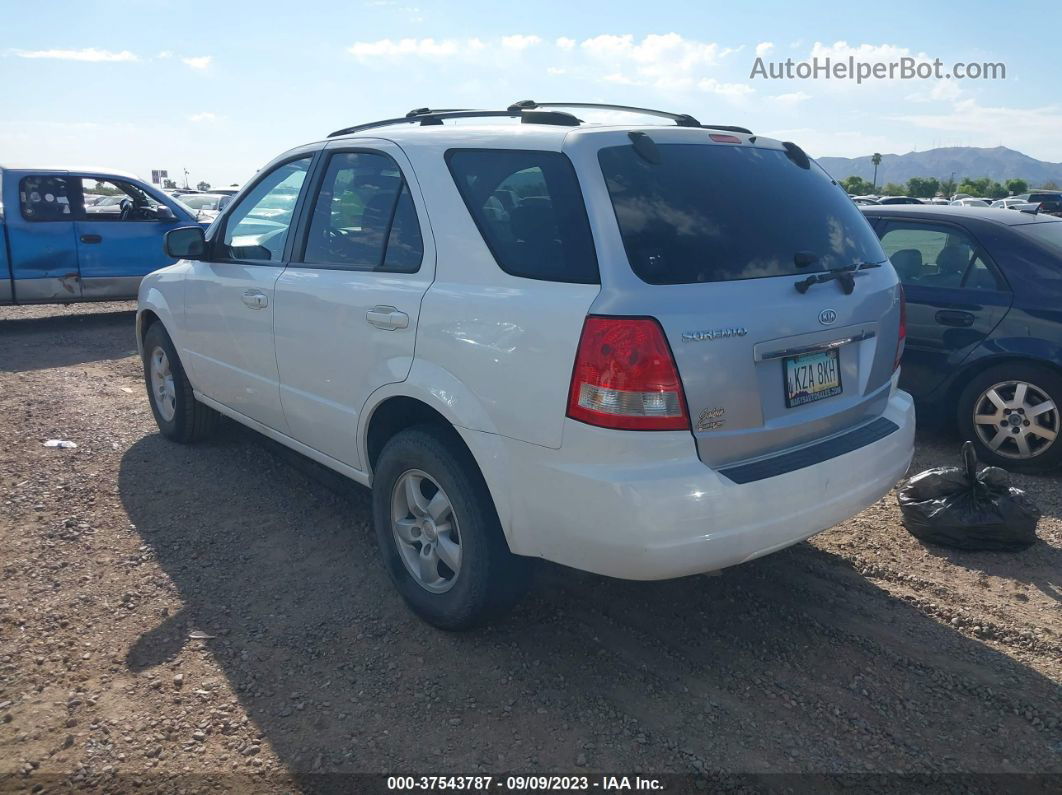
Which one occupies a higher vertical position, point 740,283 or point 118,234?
point 740,283

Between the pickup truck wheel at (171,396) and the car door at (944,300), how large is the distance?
4.71 m

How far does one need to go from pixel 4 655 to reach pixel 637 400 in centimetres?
264

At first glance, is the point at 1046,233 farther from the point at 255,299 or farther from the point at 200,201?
the point at 200,201

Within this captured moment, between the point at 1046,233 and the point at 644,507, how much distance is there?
14.6ft

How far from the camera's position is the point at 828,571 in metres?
4.01

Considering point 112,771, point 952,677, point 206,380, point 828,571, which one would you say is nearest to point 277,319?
point 206,380

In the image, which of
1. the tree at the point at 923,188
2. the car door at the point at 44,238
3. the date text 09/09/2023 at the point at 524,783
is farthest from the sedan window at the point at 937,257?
the tree at the point at 923,188

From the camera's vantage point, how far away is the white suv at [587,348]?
8.94ft

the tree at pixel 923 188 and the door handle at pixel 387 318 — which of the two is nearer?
the door handle at pixel 387 318

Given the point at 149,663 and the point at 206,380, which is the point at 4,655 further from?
the point at 206,380

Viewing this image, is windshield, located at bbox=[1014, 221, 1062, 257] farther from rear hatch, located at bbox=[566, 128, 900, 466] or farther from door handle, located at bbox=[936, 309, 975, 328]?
rear hatch, located at bbox=[566, 128, 900, 466]

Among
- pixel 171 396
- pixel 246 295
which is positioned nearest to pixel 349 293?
pixel 246 295

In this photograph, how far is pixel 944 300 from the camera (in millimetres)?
5707

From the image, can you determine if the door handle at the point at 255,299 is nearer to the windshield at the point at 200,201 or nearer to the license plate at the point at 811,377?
the license plate at the point at 811,377
